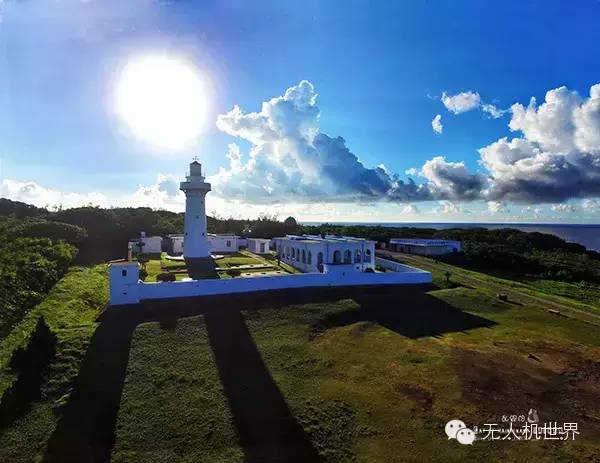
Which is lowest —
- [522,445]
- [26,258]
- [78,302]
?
[522,445]

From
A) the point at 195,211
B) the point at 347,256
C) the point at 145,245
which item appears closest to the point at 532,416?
the point at 347,256

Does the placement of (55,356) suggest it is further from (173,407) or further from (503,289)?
(503,289)

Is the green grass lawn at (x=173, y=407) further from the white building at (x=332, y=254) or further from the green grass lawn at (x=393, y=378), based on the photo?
the white building at (x=332, y=254)

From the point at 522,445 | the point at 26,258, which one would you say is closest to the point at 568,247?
the point at 522,445

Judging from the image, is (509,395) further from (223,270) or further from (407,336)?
(223,270)

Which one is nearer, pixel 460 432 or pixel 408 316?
pixel 460 432

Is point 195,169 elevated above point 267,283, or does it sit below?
above

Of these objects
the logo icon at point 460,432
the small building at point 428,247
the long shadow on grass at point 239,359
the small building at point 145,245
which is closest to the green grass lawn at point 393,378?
the logo icon at point 460,432
